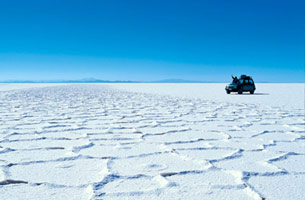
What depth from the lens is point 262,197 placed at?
1.92 metres

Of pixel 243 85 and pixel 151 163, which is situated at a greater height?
pixel 243 85

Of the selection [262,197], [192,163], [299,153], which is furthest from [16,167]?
[299,153]

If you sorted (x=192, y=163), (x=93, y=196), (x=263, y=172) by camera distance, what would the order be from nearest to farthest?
1. (x=93, y=196)
2. (x=263, y=172)
3. (x=192, y=163)

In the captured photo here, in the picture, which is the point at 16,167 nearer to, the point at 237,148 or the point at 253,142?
the point at 237,148

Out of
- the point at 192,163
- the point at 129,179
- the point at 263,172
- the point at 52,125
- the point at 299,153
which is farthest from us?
the point at 52,125

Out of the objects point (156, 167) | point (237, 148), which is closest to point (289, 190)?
point (156, 167)

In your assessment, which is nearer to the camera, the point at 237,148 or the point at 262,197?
the point at 262,197

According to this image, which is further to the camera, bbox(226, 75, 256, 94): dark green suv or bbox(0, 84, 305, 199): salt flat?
bbox(226, 75, 256, 94): dark green suv

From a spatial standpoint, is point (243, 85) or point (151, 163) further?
point (243, 85)

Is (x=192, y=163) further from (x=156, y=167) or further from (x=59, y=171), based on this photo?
(x=59, y=171)

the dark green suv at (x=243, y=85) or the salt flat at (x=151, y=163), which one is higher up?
the dark green suv at (x=243, y=85)

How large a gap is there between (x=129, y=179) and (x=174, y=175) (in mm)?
373

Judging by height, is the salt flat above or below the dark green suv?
below

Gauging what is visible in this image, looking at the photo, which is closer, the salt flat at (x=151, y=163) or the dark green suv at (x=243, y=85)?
the salt flat at (x=151, y=163)
